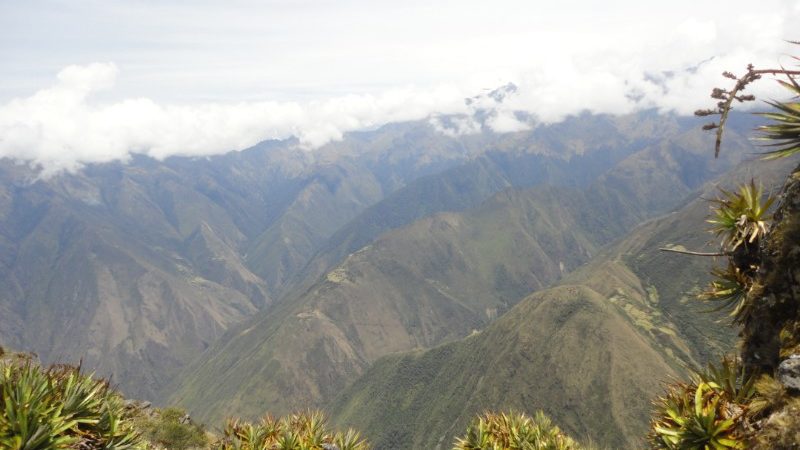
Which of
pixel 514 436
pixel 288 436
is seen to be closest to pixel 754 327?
pixel 514 436

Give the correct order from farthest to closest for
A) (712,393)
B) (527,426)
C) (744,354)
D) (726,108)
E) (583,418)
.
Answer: (583,418)
(527,426)
(744,354)
(712,393)
(726,108)

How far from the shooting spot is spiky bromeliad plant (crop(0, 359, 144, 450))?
12844mm

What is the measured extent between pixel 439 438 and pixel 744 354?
195921 millimetres

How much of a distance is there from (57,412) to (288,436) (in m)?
10.1

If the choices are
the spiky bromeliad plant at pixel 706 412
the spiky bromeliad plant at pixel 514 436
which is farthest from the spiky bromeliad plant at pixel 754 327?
the spiky bromeliad plant at pixel 514 436

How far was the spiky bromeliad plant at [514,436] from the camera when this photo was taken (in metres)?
22.9

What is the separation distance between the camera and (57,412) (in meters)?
13.6

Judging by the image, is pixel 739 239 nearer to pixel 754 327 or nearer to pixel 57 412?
pixel 754 327

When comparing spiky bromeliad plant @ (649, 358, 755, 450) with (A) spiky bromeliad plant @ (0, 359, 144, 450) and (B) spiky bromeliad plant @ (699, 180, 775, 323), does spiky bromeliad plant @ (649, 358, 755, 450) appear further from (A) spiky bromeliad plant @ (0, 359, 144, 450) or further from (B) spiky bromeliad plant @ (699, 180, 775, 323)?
(A) spiky bromeliad plant @ (0, 359, 144, 450)

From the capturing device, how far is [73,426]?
1470 centimetres

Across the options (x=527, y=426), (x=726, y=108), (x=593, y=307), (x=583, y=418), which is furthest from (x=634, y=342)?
(x=726, y=108)

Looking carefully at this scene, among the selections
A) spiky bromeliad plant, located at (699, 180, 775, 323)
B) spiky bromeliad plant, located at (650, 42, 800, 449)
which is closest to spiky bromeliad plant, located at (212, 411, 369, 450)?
spiky bromeliad plant, located at (650, 42, 800, 449)

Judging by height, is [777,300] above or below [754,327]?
above

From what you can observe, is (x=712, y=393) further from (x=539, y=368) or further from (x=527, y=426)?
(x=539, y=368)
